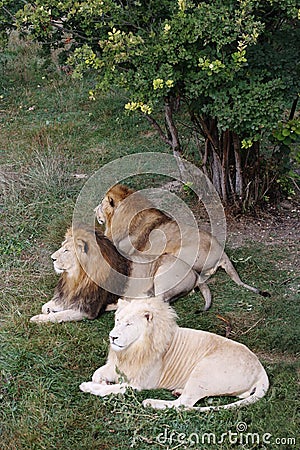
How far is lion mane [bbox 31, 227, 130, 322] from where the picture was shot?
191 inches

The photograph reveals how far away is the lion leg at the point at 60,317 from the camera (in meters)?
4.75

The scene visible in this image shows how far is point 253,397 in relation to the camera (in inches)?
149

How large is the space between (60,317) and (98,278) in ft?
1.31

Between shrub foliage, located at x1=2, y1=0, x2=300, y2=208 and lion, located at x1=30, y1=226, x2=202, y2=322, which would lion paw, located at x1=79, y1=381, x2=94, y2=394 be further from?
shrub foliage, located at x1=2, y1=0, x2=300, y2=208

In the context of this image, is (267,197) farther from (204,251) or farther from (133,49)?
(133,49)

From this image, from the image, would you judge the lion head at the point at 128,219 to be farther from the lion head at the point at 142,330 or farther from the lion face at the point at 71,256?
the lion head at the point at 142,330

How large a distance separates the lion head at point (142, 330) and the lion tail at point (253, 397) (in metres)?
0.45

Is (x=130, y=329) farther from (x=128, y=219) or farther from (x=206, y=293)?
(x=128, y=219)

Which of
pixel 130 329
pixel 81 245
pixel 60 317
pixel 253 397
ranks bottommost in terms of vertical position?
pixel 253 397

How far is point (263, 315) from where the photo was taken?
190 inches

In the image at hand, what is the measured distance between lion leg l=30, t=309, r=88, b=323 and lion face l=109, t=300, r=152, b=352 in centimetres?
91

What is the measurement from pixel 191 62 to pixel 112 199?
128 cm

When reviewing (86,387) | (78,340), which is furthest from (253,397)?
(78,340)

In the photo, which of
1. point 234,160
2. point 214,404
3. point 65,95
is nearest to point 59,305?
point 214,404
